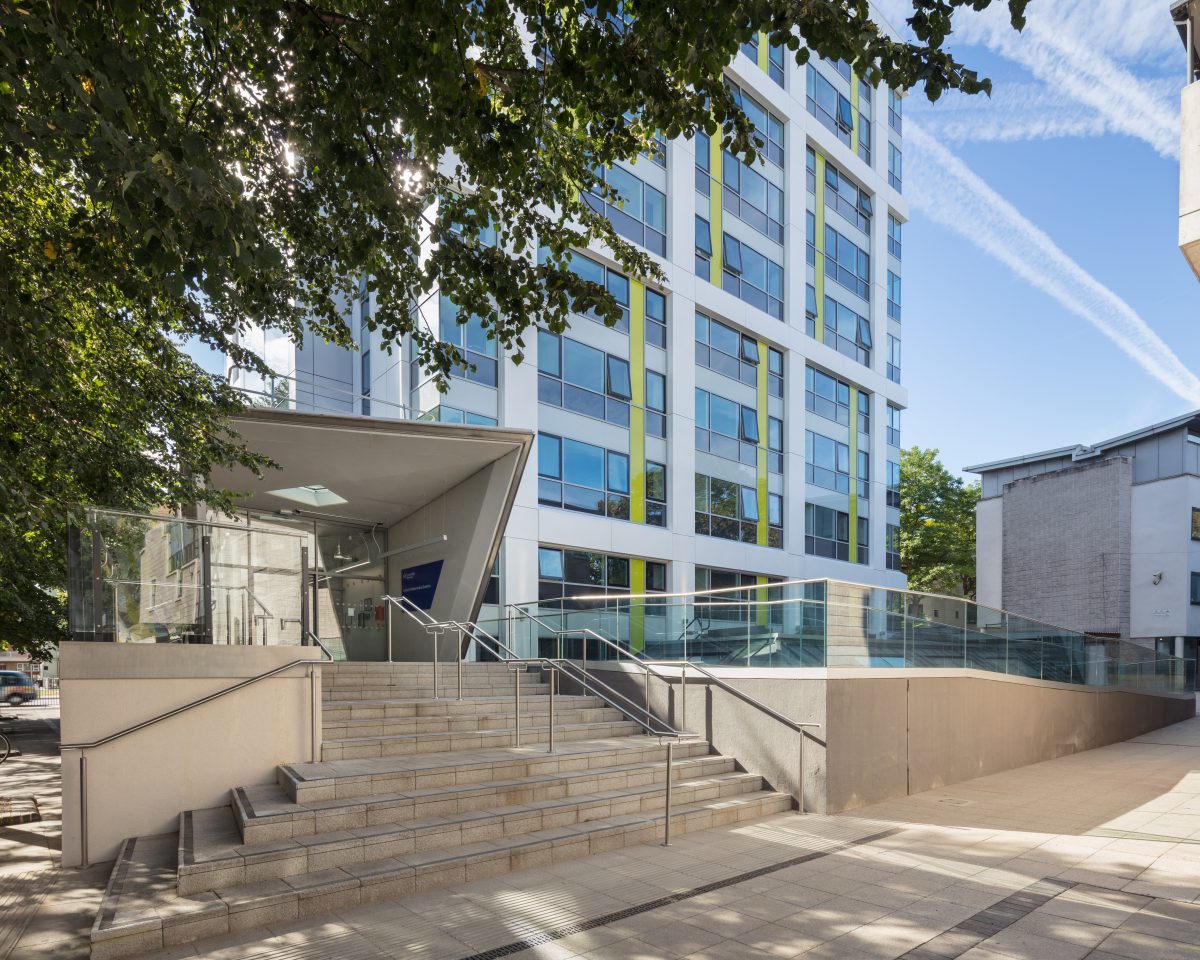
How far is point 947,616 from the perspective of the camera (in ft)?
39.4

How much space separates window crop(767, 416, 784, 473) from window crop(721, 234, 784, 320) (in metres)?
3.47

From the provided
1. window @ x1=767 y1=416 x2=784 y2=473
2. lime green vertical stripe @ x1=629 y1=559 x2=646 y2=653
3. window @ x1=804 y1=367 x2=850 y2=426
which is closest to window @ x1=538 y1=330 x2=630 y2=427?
window @ x1=767 y1=416 x2=784 y2=473

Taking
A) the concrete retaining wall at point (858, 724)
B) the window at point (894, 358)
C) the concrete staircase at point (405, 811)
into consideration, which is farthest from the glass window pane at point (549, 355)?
the window at point (894, 358)

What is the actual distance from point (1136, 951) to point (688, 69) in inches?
248

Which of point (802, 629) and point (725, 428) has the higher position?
point (725, 428)

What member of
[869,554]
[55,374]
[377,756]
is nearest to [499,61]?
[55,374]

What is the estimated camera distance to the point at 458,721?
9555mm

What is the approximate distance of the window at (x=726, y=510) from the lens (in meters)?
23.6

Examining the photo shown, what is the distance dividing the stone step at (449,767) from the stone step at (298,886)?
0.89 metres

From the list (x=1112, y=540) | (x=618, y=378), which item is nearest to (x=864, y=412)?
(x=1112, y=540)

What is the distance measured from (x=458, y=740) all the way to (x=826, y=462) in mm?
22101

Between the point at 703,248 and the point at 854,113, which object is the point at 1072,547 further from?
the point at 703,248

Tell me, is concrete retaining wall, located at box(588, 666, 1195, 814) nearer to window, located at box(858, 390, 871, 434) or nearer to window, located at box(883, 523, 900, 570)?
window, located at box(858, 390, 871, 434)

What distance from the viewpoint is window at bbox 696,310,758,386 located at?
24047mm
